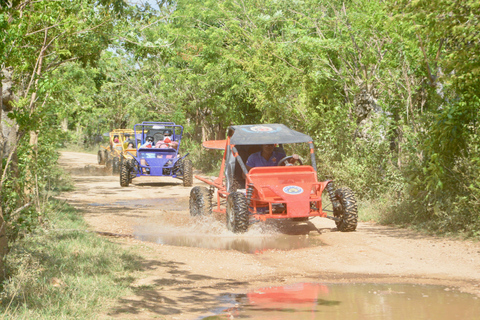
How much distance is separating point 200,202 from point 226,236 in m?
1.89

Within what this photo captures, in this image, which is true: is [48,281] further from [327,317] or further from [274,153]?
[274,153]

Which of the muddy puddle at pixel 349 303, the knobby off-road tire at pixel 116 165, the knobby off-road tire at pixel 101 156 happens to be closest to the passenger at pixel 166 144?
the knobby off-road tire at pixel 116 165

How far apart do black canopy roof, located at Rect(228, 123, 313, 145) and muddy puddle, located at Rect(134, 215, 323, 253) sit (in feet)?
4.95

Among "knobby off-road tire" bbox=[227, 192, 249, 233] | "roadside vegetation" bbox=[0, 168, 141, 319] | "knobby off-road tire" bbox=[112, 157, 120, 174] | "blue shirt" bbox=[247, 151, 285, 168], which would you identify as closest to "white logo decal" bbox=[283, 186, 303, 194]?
"knobby off-road tire" bbox=[227, 192, 249, 233]

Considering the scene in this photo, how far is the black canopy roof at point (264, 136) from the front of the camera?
1084 cm

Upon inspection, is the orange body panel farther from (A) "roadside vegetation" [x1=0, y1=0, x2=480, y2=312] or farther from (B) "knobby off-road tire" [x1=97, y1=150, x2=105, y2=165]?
(B) "knobby off-road tire" [x1=97, y1=150, x2=105, y2=165]

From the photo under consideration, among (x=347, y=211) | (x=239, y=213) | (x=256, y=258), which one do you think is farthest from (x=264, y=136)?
(x=256, y=258)

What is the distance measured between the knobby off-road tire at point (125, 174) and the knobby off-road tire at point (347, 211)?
10216 mm

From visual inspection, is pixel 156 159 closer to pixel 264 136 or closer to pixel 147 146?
pixel 147 146

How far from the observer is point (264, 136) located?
36.2 feet

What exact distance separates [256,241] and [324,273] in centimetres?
251

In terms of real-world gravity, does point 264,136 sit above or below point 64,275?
above

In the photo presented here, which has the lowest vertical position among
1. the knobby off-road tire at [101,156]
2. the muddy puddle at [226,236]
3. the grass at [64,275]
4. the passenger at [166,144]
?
the muddy puddle at [226,236]

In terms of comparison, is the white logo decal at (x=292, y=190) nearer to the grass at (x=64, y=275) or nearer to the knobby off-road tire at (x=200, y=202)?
the knobby off-road tire at (x=200, y=202)
